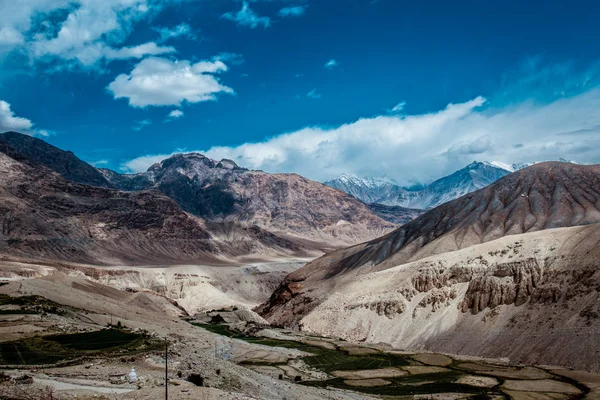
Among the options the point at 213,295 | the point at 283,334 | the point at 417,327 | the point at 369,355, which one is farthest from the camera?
the point at 213,295

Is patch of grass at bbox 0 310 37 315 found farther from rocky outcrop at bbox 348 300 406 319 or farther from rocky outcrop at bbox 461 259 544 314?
rocky outcrop at bbox 461 259 544 314

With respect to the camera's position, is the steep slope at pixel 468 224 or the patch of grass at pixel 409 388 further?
the steep slope at pixel 468 224

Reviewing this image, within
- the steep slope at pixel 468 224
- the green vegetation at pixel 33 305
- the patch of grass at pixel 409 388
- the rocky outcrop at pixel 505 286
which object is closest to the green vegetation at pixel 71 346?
the green vegetation at pixel 33 305

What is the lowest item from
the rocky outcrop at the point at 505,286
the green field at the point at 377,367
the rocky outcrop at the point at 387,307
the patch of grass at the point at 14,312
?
the green field at the point at 377,367

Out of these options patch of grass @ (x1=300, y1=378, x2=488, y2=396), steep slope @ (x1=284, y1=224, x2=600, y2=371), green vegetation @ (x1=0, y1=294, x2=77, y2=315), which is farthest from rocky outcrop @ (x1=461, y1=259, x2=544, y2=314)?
green vegetation @ (x1=0, y1=294, x2=77, y2=315)

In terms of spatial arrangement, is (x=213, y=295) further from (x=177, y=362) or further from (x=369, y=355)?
(x=177, y=362)

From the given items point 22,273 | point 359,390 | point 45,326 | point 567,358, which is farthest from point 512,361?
point 22,273

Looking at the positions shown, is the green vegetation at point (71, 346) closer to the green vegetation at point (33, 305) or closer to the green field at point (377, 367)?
the green vegetation at point (33, 305)
